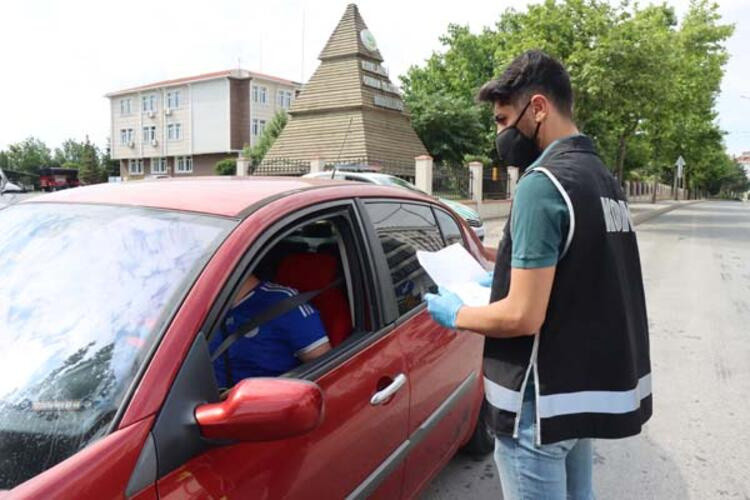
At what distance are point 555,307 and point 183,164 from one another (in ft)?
187

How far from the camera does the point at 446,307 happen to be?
1802 millimetres

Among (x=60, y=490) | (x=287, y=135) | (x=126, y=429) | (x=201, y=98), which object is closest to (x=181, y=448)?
(x=126, y=429)

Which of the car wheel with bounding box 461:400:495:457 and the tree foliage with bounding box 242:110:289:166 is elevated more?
the tree foliage with bounding box 242:110:289:166

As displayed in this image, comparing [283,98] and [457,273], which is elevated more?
[283,98]

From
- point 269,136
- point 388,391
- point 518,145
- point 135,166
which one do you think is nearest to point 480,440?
point 388,391

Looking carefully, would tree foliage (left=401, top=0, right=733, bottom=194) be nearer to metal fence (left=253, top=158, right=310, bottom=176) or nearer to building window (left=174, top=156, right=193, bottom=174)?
metal fence (left=253, top=158, right=310, bottom=176)

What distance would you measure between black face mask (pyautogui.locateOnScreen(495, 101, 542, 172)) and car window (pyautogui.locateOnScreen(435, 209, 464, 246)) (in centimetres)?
134

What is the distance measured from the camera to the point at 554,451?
5.53 feet

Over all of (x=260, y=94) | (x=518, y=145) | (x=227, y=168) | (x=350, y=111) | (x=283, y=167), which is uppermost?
(x=260, y=94)

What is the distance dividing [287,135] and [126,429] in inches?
1129

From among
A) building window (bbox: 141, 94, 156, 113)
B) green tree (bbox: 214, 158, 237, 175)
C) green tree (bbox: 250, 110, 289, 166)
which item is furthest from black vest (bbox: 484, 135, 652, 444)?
building window (bbox: 141, 94, 156, 113)

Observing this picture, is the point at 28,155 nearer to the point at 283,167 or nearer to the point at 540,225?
the point at 283,167

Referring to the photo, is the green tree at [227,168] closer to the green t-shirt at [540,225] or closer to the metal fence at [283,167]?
the metal fence at [283,167]

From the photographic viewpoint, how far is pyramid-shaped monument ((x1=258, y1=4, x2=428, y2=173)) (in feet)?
88.0
